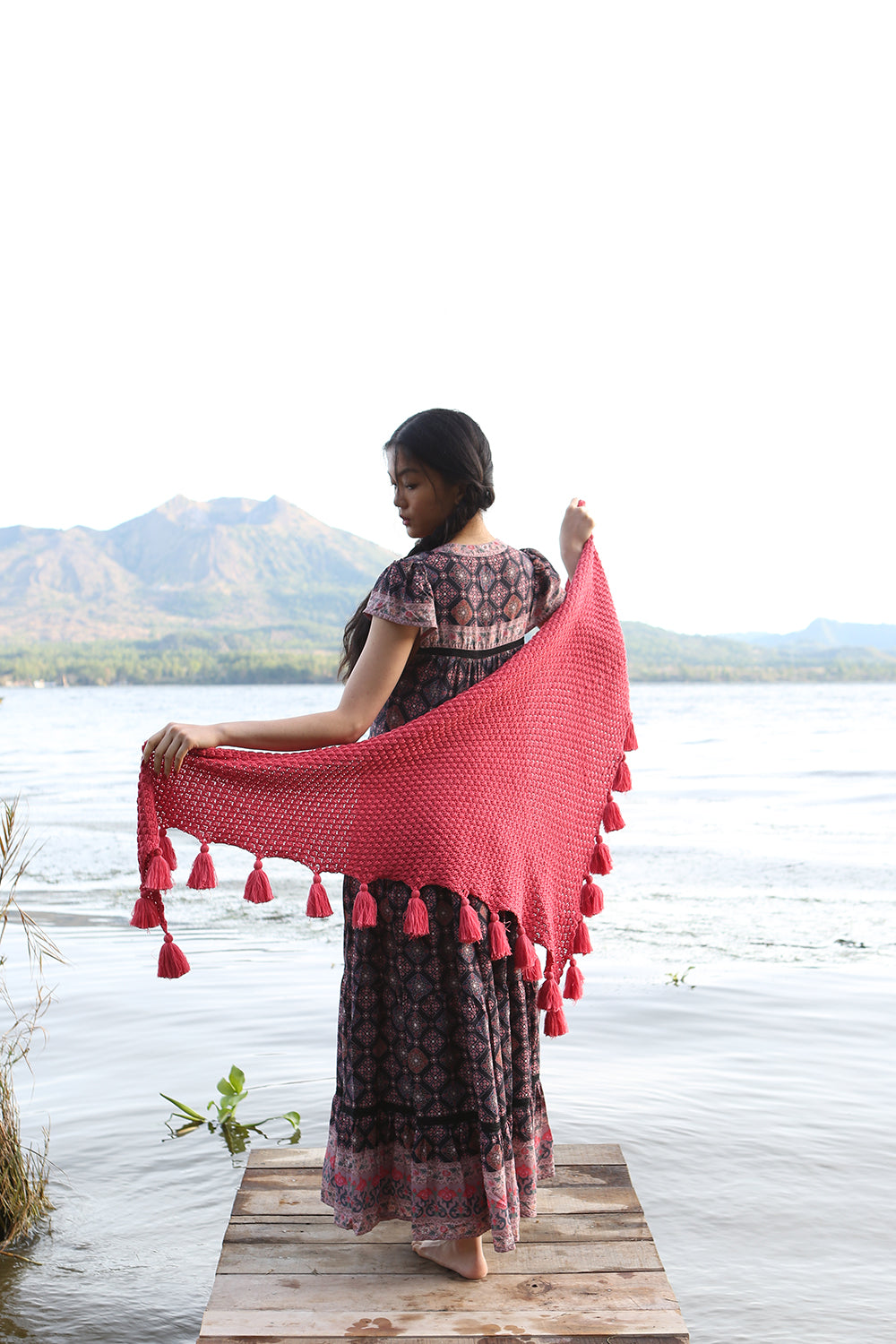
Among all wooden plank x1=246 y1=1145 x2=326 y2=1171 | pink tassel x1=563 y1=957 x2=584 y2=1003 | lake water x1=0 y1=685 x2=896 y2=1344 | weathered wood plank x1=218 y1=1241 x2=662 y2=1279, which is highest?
pink tassel x1=563 y1=957 x2=584 y2=1003

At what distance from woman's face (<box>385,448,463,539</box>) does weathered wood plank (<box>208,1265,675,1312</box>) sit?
1.69m

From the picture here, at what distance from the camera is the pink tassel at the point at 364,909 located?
2.36 m

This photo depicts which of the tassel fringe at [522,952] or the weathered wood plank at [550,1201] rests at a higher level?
the tassel fringe at [522,952]

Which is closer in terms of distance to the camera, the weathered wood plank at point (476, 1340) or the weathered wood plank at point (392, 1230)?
the weathered wood plank at point (476, 1340)

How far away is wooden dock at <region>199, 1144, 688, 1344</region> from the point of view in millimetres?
2305

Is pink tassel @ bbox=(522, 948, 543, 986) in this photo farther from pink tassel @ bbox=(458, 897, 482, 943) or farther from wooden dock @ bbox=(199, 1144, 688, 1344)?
wooden dock @ bbox=(199, 1144, 688, 1344)

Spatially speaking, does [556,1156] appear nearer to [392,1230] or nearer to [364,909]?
[392,1230]

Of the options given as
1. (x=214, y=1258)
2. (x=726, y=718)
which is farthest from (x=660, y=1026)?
(x=726, y=718)

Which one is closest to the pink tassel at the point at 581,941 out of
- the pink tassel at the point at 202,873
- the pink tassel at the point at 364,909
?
the pink tassel at the point at 364,909

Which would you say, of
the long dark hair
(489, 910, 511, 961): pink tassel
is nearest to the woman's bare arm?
the long dark hair

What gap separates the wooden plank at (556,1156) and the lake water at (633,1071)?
17.8 inches

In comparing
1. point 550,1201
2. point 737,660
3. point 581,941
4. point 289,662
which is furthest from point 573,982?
point 737,660

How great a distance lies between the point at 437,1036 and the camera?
2.41m

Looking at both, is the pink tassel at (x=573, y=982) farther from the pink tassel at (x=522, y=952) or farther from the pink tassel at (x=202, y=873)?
the pink tassel at (x=202, y=873)
